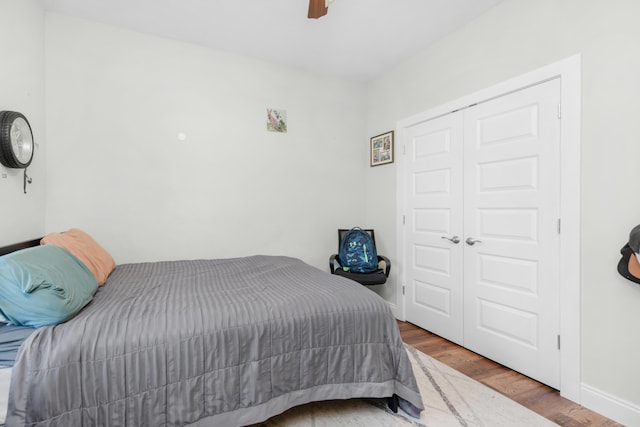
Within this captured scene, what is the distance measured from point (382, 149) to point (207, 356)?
2976 millimetres

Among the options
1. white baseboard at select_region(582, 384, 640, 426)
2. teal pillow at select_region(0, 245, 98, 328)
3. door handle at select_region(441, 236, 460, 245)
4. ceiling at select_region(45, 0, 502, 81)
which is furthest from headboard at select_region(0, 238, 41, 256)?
white baseboard at select_region(582, 384, 640, 426)

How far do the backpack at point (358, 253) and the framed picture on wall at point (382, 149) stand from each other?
89 cm

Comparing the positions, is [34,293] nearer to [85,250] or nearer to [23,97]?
[85,250]

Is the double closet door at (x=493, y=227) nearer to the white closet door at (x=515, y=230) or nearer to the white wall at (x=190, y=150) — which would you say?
the white closet door at (x=515, y=230)

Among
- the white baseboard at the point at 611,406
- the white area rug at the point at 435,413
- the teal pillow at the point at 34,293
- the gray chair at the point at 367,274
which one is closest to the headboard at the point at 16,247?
the teal pillow at the point at 34,293

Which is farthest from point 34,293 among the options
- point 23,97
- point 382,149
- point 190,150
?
point 382,149

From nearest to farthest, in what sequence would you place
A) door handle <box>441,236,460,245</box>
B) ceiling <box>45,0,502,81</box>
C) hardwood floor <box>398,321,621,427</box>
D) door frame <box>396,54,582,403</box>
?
hardwood floor <box>398,321,621,427</box>, door frame <box>396,54,582,403</box>, ceiling <box>45,0,502,81</box>, door handle <box>441,236,460,245</box>

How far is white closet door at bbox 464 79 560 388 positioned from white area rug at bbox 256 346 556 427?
0.48 metres

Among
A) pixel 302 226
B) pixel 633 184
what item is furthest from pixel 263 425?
pixel 633 184

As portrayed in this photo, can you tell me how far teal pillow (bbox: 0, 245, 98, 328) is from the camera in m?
1.22

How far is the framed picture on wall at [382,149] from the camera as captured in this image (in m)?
3.57

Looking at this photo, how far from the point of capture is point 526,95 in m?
2.26

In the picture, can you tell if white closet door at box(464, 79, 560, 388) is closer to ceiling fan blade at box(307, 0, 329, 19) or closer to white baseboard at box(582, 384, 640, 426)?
white baseboard at box(582, 384, 640, 426)

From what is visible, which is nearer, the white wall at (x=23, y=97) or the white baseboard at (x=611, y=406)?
the white baseboard at (x=611, y=406)
